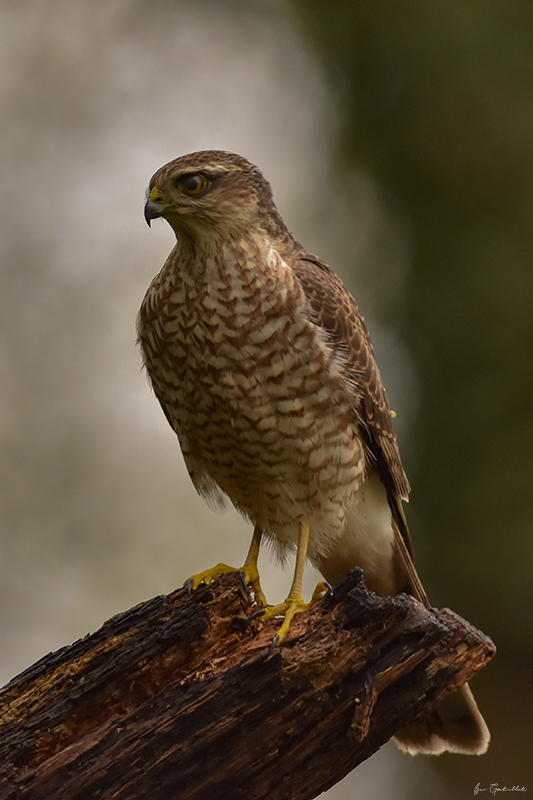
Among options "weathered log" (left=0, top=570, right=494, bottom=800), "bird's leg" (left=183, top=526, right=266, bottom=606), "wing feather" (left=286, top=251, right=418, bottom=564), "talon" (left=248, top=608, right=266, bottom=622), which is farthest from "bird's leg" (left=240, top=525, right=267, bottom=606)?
"wing feather" (left=286, top=251, right=418, bottom=564)

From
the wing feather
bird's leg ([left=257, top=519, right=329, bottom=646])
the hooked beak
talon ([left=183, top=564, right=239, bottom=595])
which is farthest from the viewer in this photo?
the wing feather

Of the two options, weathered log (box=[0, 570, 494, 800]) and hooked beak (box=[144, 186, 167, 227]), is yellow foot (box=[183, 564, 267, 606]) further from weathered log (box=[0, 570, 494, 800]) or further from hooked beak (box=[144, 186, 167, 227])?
hooked beak (box=[144, 186, 167, 227])

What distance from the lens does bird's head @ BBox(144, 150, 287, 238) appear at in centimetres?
245

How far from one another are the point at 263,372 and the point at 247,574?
2.32 ft

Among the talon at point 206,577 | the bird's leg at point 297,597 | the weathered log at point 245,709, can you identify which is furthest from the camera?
the talon at point 206,577

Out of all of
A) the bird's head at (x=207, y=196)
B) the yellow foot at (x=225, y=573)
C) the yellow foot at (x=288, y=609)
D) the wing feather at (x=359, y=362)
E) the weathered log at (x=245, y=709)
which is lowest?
the weathered log at (x=245, y=709)

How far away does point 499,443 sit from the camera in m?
4.66

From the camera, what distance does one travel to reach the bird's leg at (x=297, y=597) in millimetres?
2160

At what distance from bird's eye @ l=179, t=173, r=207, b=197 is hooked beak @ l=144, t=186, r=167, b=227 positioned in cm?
8

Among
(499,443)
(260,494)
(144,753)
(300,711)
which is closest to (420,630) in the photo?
(300,711)

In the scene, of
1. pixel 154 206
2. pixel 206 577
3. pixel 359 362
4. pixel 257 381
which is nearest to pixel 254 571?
pixel 206 577

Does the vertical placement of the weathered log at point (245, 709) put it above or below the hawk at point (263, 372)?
below

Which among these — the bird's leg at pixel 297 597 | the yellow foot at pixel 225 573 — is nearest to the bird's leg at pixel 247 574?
the yellow foot at pixel 225 573

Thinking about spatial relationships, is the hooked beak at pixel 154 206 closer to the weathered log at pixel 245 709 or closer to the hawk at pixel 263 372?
the hawk at pixel 263 372
